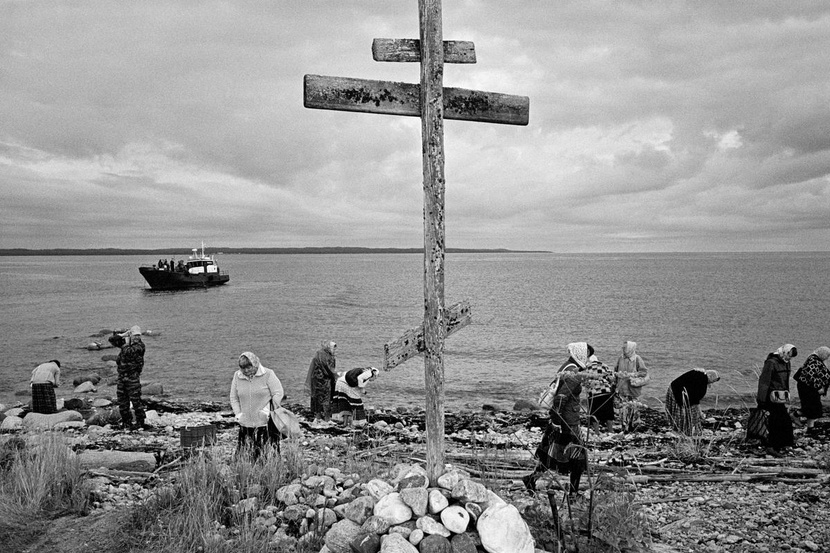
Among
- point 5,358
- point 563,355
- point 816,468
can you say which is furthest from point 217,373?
point 816,468

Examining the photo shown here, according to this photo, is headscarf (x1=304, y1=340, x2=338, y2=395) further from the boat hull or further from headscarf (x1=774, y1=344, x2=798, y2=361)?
the boat hull

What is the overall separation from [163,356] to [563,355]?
17.0 meters

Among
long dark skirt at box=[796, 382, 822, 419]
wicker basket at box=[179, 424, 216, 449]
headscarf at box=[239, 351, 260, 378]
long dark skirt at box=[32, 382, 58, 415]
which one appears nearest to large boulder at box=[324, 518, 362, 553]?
headscarf at box=[239, 351, 260, 378]

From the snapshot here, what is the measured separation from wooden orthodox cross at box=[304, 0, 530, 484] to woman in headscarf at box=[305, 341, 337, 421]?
23.2ft

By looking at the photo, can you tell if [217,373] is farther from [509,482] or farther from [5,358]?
[509,482]

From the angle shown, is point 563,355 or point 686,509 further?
point 563,355

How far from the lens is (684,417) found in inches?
391

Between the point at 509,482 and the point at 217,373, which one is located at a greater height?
the point at 509,482

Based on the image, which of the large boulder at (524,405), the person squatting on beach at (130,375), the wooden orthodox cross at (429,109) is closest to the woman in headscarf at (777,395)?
the wooden orthodox cross at (429,109)

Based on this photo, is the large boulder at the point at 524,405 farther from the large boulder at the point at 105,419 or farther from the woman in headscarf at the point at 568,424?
the large boulder at the point at 105,419

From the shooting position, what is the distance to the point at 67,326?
34.3 m

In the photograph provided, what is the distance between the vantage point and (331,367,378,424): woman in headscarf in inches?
438

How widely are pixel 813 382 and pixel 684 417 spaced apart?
8.67 ft

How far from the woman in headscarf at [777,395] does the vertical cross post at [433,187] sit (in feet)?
19.9
